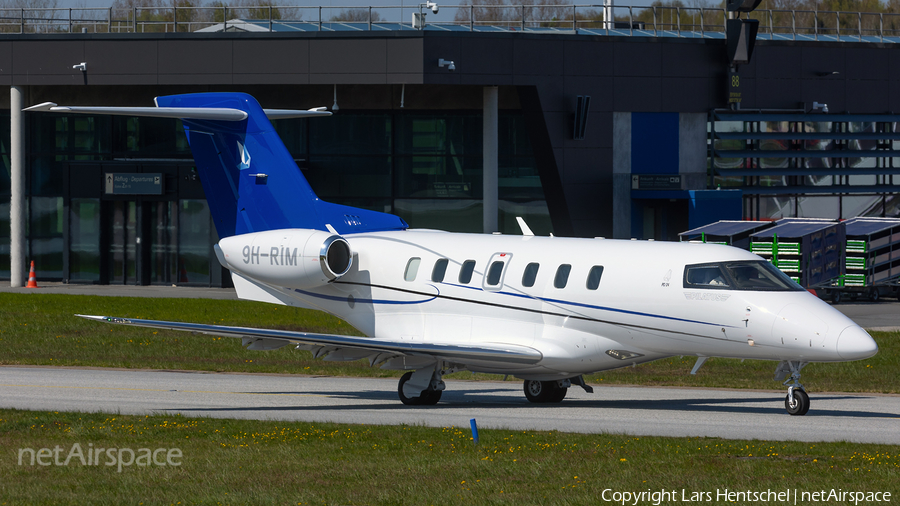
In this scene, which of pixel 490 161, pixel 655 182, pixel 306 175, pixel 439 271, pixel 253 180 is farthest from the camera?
pixel 306 175

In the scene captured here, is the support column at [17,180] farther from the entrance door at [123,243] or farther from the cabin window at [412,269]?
the cabin window at [412,269]

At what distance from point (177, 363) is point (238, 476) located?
13705 millimetres

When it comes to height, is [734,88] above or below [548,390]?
above

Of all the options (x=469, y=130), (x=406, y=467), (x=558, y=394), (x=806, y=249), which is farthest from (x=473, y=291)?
(x=469, y=130)

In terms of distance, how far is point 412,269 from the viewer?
2020cm

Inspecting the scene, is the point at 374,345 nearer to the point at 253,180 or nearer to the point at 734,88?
the point at 253,180

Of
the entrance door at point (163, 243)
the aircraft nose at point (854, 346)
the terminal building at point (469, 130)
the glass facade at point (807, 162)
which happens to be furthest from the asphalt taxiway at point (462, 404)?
the glass facade at point (807, 162)

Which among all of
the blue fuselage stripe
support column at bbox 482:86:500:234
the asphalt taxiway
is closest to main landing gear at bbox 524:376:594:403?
the asphalt taxiway

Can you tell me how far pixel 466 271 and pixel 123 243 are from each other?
103ft

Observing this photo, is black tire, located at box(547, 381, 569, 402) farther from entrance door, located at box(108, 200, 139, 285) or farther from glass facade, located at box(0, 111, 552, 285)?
entrance door, located at box(108, 200, 139, 285)

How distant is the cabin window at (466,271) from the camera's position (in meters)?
19.5

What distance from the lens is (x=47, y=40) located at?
43750 millimetres

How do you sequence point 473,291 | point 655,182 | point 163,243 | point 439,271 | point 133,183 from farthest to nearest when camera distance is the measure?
point 163,243
point 133,183
point 655,182
point 439,271
point 473,291

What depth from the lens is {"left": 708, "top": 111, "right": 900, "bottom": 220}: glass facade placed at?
45.7m
